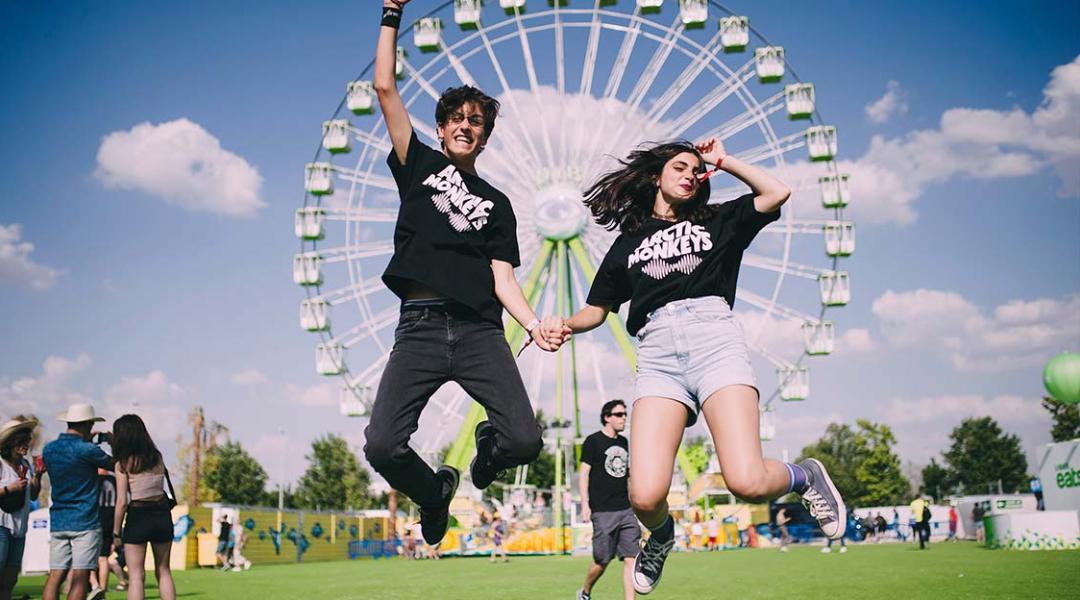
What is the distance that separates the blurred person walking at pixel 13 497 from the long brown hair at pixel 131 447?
2.86 feet

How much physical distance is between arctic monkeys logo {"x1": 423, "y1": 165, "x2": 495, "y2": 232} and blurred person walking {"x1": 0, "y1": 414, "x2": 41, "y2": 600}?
4934 mm

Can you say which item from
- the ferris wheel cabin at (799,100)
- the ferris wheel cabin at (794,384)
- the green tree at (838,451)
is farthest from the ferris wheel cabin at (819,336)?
the green tree at (838,451)

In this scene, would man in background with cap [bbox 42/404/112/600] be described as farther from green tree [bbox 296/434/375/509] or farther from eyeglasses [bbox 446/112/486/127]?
green tree [bbox 296/434/375/509]

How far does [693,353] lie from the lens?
4.86m

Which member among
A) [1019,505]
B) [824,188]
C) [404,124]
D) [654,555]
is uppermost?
[824,188]

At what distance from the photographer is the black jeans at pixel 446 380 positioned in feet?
15.9

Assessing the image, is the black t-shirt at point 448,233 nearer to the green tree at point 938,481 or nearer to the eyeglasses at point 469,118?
the eyeglasses at point 469,118

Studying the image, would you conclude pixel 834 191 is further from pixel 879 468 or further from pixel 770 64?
pixel 879 468

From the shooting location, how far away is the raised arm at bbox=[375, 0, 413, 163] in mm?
5027

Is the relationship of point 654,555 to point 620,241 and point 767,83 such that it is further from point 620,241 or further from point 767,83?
point 767,83

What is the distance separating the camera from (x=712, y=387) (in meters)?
4.75

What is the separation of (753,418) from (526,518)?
33.6 m

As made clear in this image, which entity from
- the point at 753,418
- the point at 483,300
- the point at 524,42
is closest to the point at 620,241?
the point at 483,300

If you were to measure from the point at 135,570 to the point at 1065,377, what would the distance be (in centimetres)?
2211
